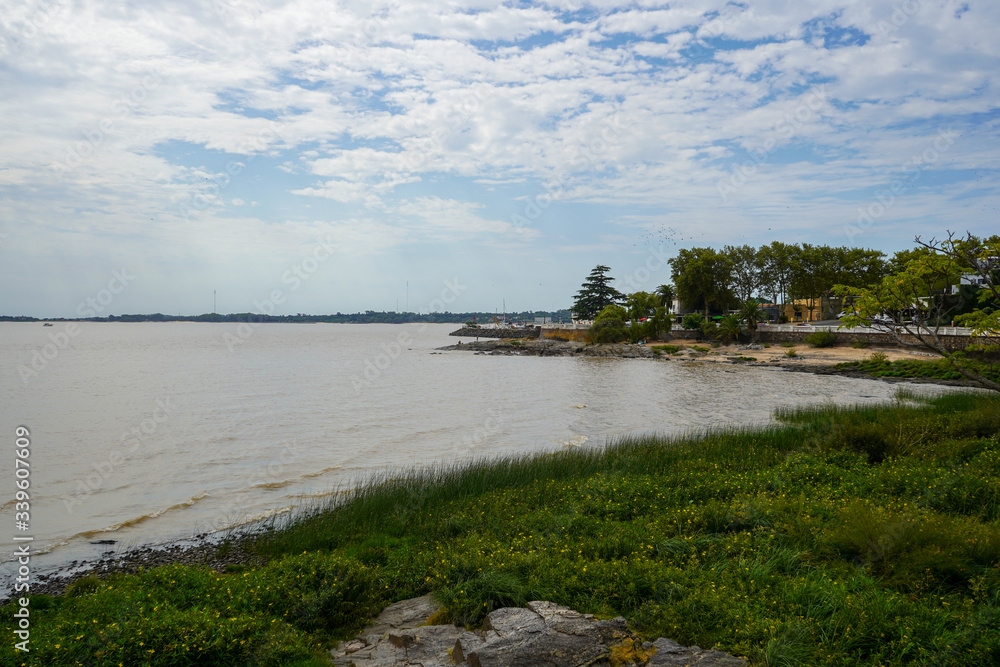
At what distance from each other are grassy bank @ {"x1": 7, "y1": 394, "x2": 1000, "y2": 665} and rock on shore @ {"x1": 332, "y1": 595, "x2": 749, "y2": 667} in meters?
0.32

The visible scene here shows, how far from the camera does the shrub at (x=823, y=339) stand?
6301 cm

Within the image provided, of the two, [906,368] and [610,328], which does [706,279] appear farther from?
[906,368]

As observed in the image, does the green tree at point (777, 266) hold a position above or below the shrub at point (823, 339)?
above

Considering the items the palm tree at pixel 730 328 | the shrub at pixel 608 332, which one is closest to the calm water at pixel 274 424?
the palm tree at pixel 730 328

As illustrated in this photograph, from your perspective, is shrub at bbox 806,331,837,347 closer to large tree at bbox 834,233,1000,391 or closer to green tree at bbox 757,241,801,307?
green tree at bbox 757,241,801,307

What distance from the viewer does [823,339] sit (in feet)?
208

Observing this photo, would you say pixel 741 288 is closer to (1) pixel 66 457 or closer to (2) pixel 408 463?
(2) pixel 408 463

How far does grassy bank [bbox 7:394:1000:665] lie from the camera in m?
5.46

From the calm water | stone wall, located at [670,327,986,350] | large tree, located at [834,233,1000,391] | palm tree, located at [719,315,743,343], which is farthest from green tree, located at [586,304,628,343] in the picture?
large tree, located at [834,233,1000,391]

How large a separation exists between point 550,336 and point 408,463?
94362 millimetres

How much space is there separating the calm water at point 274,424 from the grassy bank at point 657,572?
543 cm

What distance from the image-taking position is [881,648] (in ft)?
16.9

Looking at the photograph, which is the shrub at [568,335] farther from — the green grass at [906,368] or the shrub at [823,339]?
the green grass at [906,368]

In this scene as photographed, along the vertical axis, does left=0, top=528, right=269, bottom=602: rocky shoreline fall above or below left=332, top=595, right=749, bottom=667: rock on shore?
below
